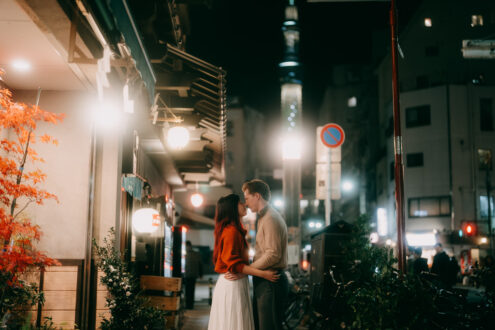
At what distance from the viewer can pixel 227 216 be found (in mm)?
6645

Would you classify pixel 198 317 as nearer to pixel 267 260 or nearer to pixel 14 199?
pixel 14 199

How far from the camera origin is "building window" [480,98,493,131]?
4391 cm

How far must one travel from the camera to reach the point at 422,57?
50.1 metres

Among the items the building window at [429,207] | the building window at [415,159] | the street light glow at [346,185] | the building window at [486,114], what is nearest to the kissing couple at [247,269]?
the building window at [429,207]

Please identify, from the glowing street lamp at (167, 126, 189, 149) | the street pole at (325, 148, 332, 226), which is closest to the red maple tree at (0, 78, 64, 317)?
the glowing street lamp at (167, 126, 189, 149)

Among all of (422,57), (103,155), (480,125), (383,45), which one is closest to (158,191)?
(103,155)

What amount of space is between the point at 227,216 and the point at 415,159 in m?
42.3

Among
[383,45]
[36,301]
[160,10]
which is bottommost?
[36,301]

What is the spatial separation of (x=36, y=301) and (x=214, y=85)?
299 inches

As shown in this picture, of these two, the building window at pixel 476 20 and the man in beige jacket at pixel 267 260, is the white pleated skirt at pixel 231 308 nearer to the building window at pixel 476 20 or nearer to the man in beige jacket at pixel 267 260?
the man in beige jacket at pixel 267 260

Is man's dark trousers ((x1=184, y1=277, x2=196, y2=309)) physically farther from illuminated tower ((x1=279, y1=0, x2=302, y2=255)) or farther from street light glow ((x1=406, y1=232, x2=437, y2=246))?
street light glow ((x1=406, y1=232, x2=437, y2=246))

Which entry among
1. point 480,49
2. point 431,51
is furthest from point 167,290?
point 431,51

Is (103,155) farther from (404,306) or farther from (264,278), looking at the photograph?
(404,306)

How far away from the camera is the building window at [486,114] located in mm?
43906
